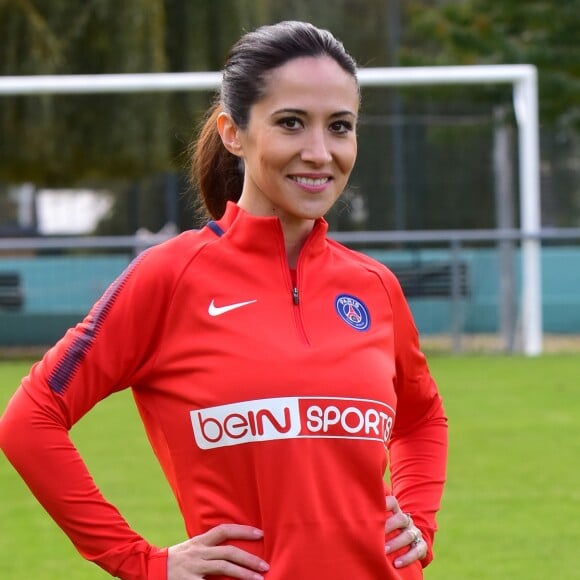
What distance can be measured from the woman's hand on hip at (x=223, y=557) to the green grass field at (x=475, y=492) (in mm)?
2945

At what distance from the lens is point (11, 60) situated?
15562 millimetres

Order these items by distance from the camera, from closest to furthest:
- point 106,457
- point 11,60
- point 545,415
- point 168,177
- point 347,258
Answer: point 347,258
point 106,457
point 545,415
point 11,60
point 168,177

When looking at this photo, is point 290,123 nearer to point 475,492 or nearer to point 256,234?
point 256,234

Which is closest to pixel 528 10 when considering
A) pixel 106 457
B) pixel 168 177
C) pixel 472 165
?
pixel 472 165

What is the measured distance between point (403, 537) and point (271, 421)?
1.09ft

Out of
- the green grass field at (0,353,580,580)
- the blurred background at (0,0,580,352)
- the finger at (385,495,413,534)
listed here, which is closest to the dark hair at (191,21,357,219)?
the finger at (385,495,413,534)

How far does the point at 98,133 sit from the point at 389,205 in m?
4.98

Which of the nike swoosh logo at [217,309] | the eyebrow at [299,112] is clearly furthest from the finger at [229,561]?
the eyebrow at [299,112]

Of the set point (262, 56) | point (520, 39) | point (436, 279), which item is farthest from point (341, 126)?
point (520, 39)

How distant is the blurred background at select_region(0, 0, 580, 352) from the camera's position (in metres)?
13.6

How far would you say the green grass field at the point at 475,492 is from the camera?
17.2 feet

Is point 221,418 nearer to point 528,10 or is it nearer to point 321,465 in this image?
point 321,465

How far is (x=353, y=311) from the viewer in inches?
91.4

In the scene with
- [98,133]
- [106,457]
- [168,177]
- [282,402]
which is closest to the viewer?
[282,402]
